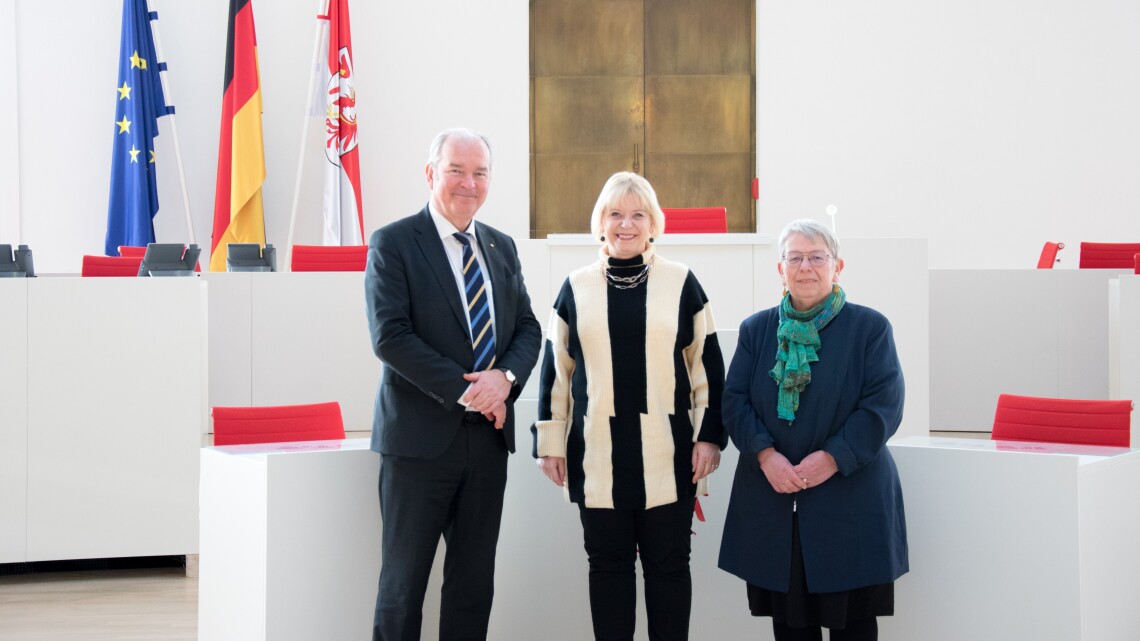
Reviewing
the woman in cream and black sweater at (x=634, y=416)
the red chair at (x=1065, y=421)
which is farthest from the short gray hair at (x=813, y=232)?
the red chair at (x=1065, y=421)

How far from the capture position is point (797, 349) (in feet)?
7.92

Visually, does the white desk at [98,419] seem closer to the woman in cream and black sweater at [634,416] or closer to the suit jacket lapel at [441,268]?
the suit jacket lapel at [441,268]

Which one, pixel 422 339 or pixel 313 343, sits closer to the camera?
pixel 422 339

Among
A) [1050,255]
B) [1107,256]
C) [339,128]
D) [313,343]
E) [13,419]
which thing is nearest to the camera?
[13,419]

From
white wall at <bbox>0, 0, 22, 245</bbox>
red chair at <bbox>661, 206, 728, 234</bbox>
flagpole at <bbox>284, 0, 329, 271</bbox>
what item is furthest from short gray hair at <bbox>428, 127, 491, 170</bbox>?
white wall at <bbox>0, 0, 22, 245</bbox>

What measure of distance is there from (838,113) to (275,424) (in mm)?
6780

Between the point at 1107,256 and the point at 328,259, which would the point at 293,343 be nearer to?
the point at 328,259

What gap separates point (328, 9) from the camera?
26.7 ft

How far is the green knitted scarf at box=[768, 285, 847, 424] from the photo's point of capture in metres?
2.40

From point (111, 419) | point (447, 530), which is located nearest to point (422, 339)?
point (447, 530)

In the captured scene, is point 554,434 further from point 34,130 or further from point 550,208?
point 34,130

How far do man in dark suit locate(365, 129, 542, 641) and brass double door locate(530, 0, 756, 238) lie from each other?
6.25 meters

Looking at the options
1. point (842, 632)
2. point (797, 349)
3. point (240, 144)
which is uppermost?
point (240, 144)

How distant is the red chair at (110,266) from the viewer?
203 inches
